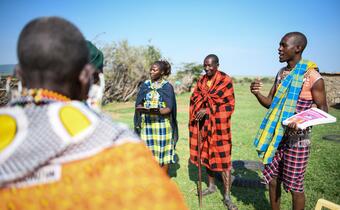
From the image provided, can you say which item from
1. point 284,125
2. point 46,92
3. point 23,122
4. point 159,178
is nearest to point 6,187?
point 23,122

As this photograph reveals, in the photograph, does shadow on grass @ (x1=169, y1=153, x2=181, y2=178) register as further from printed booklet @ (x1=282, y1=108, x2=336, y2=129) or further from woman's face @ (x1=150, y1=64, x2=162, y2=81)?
printed booklet @ (x1=282, y1=108, x2=336, y2=129)

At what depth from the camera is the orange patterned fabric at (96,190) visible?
3.10 feet

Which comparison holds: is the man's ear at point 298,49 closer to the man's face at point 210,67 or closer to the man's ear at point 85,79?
the man's face at point 210,67

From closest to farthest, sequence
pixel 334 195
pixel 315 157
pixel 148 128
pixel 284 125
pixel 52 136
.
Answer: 1. pixel 52 136
2. pixel 284 125
3. pixel 334 195
4. pixel 148 128
5. pixel 315 157

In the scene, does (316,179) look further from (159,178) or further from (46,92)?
(46,92)

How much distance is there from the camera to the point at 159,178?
100cm

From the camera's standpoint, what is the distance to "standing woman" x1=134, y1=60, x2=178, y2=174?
453cm

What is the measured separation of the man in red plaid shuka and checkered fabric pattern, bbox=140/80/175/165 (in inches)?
22.1

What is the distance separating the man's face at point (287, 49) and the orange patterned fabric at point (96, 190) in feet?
8.62

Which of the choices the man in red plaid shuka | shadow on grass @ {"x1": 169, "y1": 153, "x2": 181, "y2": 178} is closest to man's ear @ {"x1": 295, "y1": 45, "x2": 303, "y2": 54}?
the man in red plaid shuka

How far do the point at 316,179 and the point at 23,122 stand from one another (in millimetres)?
5234

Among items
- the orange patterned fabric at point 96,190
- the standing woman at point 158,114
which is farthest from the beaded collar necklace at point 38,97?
the standing woman at point 158,114

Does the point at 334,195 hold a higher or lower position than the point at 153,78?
lower

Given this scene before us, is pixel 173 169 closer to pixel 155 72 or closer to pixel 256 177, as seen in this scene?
pixel 256 177
